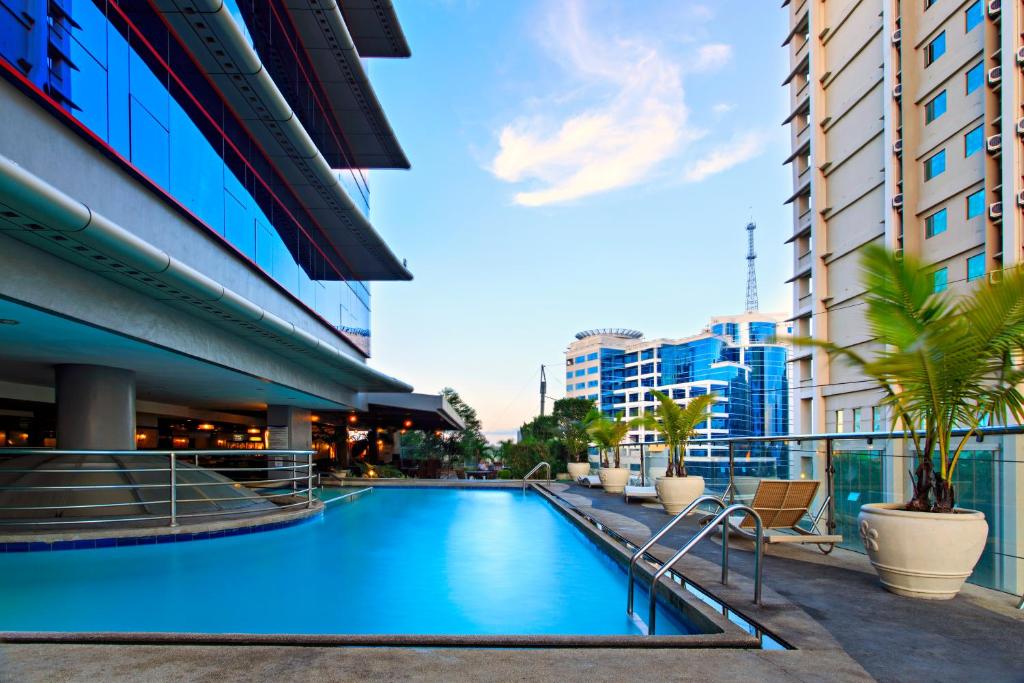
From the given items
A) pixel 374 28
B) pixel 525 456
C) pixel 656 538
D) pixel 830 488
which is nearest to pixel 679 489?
pixel 830 488

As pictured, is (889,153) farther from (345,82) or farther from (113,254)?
(113,254)

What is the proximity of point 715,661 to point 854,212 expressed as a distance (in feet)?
132

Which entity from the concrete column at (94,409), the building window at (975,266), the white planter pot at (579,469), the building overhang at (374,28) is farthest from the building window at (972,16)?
the concrete column at (94,409)

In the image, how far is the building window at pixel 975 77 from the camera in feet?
90.3

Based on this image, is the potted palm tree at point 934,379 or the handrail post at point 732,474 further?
the handrail post at point 732,474

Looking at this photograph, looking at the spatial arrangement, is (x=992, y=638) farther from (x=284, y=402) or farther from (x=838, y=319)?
(x=838, y=319)

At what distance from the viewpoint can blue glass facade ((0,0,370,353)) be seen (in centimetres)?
723

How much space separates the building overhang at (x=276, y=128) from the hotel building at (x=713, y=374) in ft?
268

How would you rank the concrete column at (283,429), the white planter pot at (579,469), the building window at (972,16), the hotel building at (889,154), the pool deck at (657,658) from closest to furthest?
the pool deck at (657,658) → the white planter pot at (579,469) → the concrete column at (283,429) → the hotel building at (889,154) → the building window at (972,16)

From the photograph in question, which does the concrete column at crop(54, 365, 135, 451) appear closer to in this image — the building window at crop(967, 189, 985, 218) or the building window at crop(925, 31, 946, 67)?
the building window at crop(967, 189, 985, 218)

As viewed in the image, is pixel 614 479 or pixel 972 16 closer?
pixel 614 479

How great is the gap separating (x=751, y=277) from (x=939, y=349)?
153063mm

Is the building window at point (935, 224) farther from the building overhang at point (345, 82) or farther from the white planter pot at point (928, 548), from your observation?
the white planter pot at point (928, 548)

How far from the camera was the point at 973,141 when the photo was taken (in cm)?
2809
